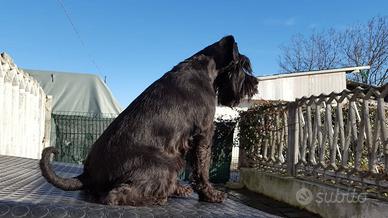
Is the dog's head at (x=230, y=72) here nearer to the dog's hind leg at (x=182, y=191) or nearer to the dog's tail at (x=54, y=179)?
the dog's hind leg at (x=182, y=191)

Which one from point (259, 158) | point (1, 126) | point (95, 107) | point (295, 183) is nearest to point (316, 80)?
point (95, 107)

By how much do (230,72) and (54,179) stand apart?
58.3 inches

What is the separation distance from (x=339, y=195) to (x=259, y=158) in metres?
4.37

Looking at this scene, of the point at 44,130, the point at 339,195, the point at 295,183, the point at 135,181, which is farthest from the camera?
the point at 44,130

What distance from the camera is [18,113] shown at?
8.70 metres

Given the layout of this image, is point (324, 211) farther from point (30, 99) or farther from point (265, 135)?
point (30, 99)

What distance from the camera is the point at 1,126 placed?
7.20 metres

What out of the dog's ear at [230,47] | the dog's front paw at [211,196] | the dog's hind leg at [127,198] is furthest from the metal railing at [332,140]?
the dog's hind leg at [127,198]

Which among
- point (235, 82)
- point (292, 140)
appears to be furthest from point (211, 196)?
point (292, 140)

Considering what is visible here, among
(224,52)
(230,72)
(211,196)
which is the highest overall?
(224,52)

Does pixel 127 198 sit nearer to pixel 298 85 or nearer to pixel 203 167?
pixel 203 167

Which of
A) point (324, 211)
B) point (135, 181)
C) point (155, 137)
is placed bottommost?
point (324, 211)

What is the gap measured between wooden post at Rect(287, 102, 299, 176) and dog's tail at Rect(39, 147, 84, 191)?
721cm

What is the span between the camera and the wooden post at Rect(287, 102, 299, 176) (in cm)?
912
